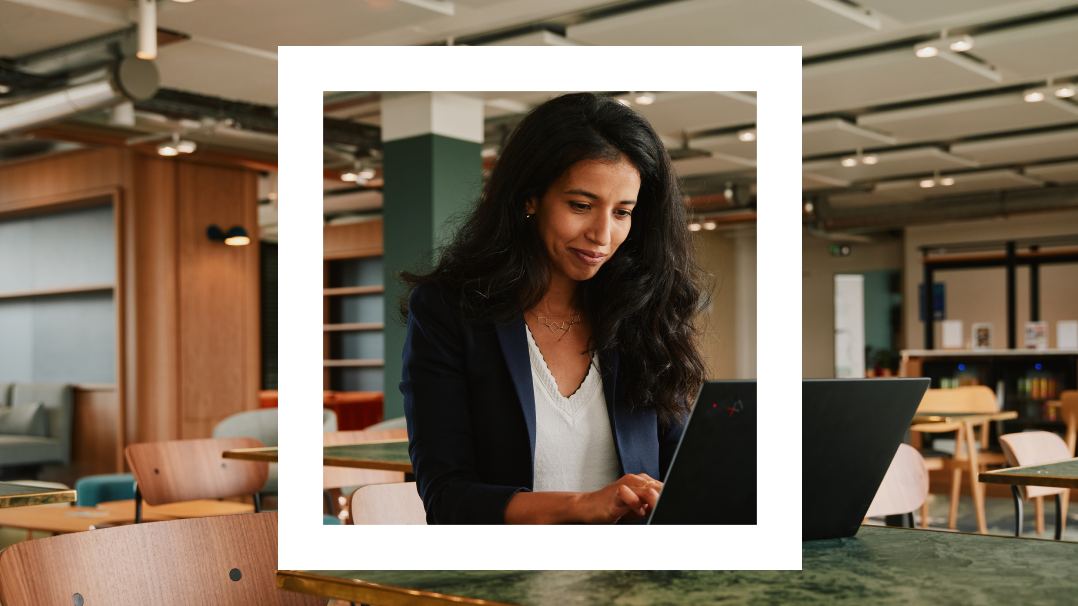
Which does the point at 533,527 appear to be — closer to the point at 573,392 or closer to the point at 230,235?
the point at 573,392

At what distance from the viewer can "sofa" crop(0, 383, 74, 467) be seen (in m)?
7.50

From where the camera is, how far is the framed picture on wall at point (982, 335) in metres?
11.3

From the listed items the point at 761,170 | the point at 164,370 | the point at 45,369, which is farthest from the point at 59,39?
the point at 761,170

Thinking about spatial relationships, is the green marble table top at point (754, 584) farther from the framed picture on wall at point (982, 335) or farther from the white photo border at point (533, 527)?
the framed picture on wall at point (982, 335)

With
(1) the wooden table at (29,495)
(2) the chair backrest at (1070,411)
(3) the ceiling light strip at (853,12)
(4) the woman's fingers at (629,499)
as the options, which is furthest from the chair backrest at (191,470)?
(2) the chair backrest at (1070,411)

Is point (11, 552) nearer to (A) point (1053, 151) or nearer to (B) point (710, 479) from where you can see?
(B) point (710, 479)

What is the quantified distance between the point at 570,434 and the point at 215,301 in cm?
710

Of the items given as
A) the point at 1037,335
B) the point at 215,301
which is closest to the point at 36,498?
the point at 215,301

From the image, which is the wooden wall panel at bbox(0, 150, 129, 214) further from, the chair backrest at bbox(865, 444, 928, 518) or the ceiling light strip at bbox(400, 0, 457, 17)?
the chair backrest at bbox(865, 444, 928, 518)

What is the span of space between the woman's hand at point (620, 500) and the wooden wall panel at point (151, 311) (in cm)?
709

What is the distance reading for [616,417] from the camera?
3.87 ft

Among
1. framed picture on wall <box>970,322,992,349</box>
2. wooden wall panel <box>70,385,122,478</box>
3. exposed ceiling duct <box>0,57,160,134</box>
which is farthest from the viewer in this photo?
framed picture on wall <box>970,322,992,349</box>

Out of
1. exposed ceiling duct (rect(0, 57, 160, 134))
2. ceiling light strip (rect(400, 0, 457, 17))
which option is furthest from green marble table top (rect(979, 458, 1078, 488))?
exposed ceiling duct (rect(0, 57, 160, 134))

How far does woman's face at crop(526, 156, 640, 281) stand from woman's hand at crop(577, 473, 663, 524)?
9.6 inches
